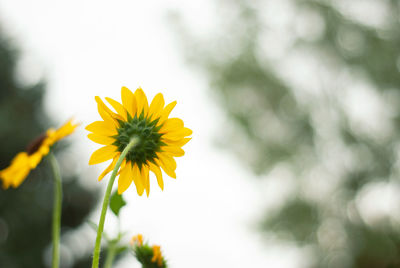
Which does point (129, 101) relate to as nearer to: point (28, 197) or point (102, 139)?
point (102, 139)

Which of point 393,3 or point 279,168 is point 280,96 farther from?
point 393,3

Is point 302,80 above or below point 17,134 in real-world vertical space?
above

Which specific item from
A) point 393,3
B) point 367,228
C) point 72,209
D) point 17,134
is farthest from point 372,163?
point 17,134

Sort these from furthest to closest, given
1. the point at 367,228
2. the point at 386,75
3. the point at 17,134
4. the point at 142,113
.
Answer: the point at 367,228 < the point at 386,75 < the point at 17,134 < the point at 142,113

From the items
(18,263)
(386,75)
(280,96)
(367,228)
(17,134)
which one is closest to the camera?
(18,263)

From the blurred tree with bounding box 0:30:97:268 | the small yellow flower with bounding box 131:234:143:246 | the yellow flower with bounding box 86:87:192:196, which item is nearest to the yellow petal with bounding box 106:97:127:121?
the yellow flower with bounding box 86:87:192:196

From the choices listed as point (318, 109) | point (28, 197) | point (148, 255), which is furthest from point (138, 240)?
point (318, 109)
